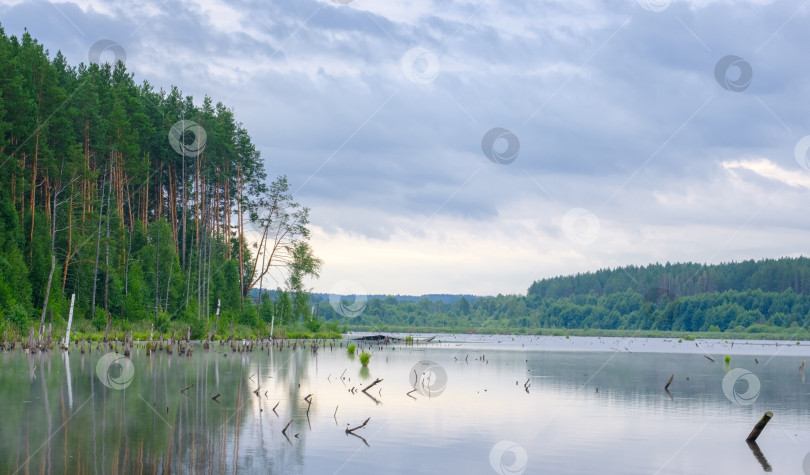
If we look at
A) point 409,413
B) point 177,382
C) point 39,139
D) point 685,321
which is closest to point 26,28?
point 39,139

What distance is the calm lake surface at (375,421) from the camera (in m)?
19.9

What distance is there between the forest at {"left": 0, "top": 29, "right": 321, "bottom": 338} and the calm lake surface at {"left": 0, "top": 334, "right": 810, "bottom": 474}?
14730 mm

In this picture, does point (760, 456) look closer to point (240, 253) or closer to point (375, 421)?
point (375, 421)

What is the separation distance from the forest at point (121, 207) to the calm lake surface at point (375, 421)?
14.7m

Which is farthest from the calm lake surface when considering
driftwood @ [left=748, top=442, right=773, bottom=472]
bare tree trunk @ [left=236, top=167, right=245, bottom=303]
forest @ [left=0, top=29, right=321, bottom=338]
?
bare tree trunk @ [left=236, top=167, right=245, bottom=303]

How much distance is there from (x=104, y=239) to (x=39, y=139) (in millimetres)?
8635

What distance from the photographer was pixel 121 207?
7462cm

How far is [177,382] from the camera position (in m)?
36.4

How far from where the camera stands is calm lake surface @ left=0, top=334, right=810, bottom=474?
19906 millimetres

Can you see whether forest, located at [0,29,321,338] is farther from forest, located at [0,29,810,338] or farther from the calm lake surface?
the calm lake surface

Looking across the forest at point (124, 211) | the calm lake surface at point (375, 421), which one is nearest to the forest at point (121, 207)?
the forest at point (124, 211)

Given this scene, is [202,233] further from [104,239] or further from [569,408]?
[569,408]

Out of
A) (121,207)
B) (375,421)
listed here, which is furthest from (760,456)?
(121,207)

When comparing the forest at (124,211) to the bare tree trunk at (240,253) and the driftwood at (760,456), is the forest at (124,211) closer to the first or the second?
the bare tree trunk at (240,253)
